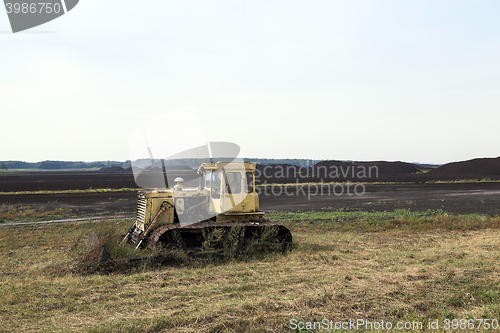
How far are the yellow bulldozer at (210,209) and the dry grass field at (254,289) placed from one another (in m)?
1.02

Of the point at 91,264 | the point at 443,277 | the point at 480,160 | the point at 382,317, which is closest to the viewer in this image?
the point at 382,317

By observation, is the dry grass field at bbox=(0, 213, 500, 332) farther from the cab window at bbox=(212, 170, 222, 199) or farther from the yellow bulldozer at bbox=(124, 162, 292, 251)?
the cab window at bbox=(212, 170, 222, 199)

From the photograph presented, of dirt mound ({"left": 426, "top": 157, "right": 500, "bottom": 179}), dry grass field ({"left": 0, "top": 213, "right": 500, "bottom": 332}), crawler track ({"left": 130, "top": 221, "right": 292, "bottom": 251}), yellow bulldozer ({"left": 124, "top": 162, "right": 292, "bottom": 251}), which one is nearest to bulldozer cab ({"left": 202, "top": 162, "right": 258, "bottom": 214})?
yellow bulldozer ({"left": 124, "top": 162, "right": 292, "bottom": 251})

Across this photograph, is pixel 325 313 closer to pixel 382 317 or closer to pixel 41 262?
pixel 382 317

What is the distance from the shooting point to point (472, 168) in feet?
351

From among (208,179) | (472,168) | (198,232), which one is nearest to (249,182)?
(208,179)

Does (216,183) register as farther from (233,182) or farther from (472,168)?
(472,168)

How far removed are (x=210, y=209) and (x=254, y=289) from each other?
4.74 metres

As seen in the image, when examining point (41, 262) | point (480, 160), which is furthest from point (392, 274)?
point (480, 160)

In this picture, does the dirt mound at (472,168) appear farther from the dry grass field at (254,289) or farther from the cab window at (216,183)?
the cab window at (216,183)

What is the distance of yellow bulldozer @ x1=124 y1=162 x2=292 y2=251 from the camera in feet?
37.4

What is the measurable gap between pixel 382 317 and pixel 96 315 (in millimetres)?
5468

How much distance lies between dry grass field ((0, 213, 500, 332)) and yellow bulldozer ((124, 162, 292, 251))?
1.02m

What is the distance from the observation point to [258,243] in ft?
37.8
